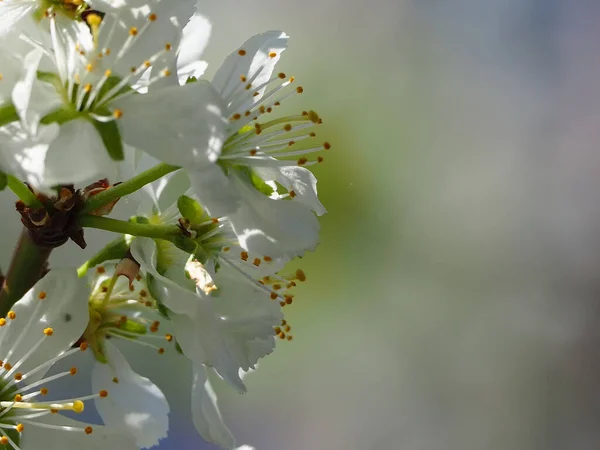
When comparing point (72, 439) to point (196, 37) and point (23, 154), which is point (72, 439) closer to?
point (23, 154)

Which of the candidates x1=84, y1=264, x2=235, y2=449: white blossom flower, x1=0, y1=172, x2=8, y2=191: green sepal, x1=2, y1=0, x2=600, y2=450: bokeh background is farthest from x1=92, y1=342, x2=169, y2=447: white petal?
x1=2, y1=0, x2=600, y2=450: bokeh background

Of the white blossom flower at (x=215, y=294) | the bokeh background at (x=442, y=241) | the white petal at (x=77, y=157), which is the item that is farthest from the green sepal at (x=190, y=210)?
the bokeh background at (x=442, y=241)

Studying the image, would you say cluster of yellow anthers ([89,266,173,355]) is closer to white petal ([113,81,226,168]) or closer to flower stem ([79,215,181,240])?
flower stem ([79,215,181,240])

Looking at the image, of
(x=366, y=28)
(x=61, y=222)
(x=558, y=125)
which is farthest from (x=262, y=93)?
(x=558, y=125)

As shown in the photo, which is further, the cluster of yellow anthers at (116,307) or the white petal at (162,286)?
the cluster of yellow anthers at (116,307)

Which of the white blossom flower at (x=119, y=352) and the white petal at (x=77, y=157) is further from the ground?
the white petal at (x=77, y=157)

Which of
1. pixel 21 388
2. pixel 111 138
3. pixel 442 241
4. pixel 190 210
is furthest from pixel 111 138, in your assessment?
pixel 442 241

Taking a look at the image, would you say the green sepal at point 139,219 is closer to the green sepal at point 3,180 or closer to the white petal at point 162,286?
the white petal at point 162,286
